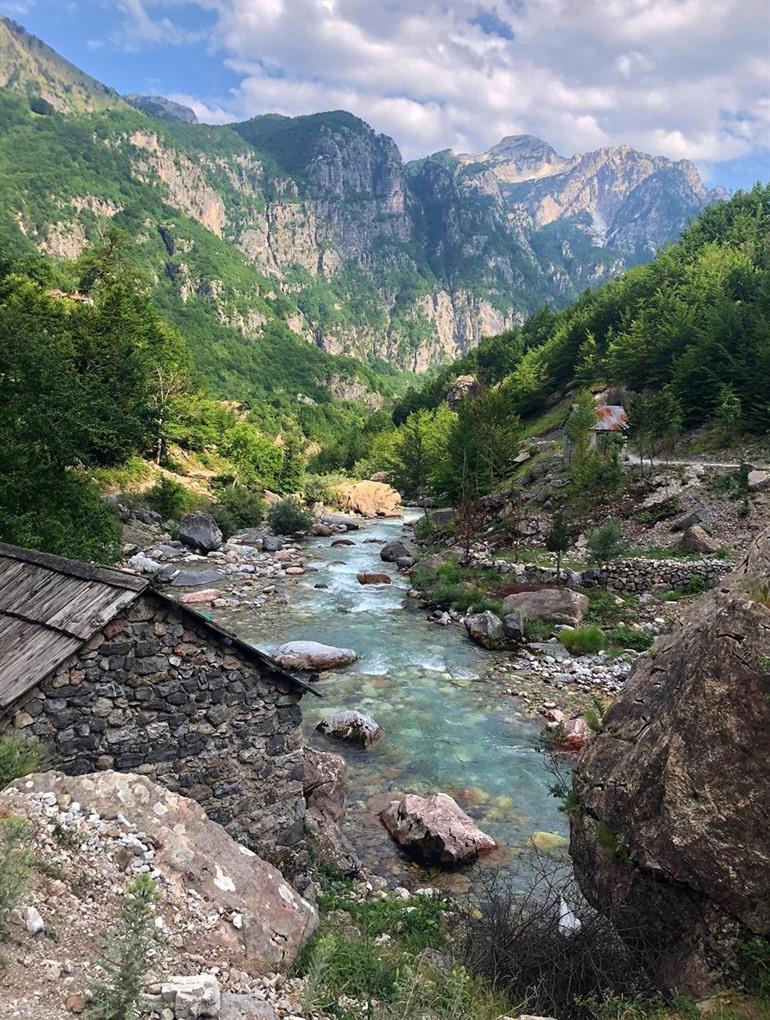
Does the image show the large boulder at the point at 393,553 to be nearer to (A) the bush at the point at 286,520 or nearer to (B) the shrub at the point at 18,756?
(A) the bush at the point at 286,520

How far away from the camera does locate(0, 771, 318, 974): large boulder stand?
19.7 feet

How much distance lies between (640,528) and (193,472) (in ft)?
144

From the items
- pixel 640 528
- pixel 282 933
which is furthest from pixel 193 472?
pixel 282 933

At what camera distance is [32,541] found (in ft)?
47.6

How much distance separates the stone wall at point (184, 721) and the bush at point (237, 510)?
36.3 m

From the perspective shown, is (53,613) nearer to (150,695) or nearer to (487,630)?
(150,695)

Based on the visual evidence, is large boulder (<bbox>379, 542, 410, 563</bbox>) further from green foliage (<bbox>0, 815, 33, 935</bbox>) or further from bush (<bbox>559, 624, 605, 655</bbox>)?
green foliage (<bbox>0, 815, 33, 935</bbox>)

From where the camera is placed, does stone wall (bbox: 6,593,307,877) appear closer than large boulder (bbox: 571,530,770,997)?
No

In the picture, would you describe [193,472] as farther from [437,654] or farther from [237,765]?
[237,765]

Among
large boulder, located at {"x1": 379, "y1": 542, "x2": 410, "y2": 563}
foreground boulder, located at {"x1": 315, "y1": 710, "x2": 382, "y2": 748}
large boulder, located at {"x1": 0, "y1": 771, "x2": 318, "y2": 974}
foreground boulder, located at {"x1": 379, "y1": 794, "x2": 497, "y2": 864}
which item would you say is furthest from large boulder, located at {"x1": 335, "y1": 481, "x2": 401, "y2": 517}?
large boulder, located at {"x1": 0, "y1": 771, "x2": 318, "y2": 974}

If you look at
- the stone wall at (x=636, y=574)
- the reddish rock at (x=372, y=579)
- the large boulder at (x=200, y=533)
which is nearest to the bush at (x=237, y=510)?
the large boulder at (x=200, y=533)

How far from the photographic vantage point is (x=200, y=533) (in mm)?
37531

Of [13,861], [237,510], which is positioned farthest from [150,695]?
[237,510]

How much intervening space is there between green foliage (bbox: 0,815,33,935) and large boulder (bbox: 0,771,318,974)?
52 cm
